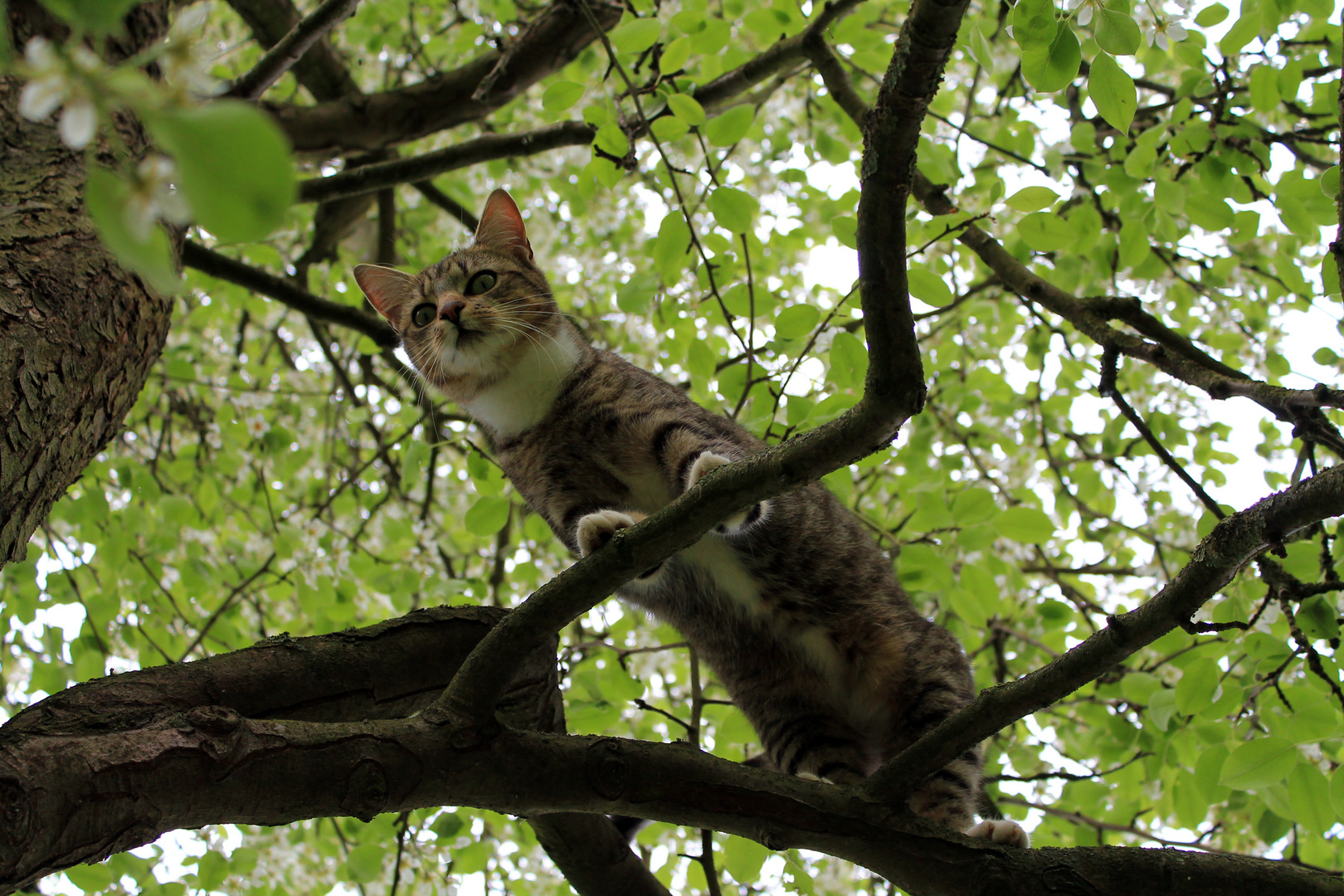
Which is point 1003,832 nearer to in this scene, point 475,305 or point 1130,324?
point 1130,324

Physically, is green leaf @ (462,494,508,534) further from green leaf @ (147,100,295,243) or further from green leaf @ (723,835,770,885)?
green leaf @ (147,100,295,243)

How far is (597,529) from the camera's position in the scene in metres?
2.46

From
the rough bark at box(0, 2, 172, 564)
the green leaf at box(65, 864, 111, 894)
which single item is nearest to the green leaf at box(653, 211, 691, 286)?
the rough bark at box(0, 2, 172, 564)

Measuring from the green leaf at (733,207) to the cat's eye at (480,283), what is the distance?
1297mm

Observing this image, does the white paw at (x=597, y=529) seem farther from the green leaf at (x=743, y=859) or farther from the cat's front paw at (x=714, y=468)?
the green leaf at (x=743, y=859)

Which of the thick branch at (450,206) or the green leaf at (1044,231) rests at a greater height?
the thick branch at (450,206)

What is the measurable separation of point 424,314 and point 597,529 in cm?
161

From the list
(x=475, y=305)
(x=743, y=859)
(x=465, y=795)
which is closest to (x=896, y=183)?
(x=465, y=795)

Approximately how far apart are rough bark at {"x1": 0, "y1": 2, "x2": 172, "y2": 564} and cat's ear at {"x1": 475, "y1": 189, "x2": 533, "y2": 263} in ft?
5.11

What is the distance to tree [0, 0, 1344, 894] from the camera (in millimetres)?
1481

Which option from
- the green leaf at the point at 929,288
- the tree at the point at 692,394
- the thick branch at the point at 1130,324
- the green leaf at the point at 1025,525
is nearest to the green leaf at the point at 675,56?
the tree at the point at 692,394

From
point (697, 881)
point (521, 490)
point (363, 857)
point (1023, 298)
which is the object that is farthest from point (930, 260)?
point (363, 857)

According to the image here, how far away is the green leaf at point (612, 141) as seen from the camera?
8.96 ft

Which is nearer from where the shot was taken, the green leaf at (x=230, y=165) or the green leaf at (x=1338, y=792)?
the green leaf at (x=230, y=165)
